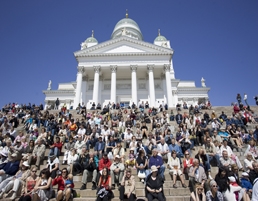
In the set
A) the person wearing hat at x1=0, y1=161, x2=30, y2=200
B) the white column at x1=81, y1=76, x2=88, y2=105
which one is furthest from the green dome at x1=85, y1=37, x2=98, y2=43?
the person wearing hat at x1=0, y1=161, x2=30, y2=200

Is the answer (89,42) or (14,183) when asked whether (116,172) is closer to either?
(14,183)

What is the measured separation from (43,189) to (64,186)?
0.61 meters

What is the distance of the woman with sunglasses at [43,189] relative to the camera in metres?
5.63

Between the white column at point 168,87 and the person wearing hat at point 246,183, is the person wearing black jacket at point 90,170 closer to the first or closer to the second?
the person wearing hat at point 246,183

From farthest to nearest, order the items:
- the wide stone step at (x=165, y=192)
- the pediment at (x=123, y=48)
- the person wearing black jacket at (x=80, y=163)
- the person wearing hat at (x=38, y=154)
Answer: the pediment at (x=123, y=48) → the person wearing hat at (x=38, y=154) → the person wearing black jacket at (x=80, y=163) → the wide stone step at (x=165, y=192)

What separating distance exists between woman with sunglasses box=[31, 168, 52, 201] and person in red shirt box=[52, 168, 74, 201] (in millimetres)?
264

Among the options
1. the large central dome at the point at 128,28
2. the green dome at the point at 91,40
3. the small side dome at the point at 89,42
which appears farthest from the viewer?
the large central dome at the point at 128,28

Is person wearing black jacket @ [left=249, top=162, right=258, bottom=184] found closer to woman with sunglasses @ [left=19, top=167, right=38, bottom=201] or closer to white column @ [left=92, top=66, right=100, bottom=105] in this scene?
woman with sunglasses @ [left=19, top=167, right=38, bottom=201]

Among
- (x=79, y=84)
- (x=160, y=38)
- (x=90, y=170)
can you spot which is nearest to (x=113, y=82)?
(x=79, y=84)

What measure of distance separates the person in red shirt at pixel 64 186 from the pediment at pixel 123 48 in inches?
1051

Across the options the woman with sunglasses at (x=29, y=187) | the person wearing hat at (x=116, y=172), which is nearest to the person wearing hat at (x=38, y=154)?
the woman with sunglasses at (x=29, y=187)

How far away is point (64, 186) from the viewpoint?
20.2ft

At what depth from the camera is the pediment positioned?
31281 mm

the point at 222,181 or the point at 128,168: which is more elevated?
the point at 128,168
